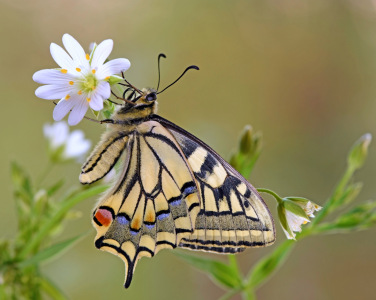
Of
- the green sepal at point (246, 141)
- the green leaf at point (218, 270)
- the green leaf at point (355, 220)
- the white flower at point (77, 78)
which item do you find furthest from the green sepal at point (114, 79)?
the green leaf at point (355, 220)

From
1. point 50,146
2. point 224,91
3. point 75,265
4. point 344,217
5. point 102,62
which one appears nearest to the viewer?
point 102,62

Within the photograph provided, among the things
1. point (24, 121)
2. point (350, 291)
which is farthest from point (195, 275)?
point (24, 121)

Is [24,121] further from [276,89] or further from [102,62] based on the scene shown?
[102,62]

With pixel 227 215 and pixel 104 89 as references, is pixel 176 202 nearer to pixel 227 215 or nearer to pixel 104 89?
pixel 227 215

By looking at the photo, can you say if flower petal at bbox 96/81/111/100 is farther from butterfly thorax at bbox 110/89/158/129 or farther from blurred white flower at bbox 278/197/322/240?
blurred white flower at bbox 278/197/322/240

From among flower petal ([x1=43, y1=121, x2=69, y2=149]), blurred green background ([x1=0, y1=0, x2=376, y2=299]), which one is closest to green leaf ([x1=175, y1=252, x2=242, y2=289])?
flower petal ([x1=43, y1=121, x2=69, y2=149])
